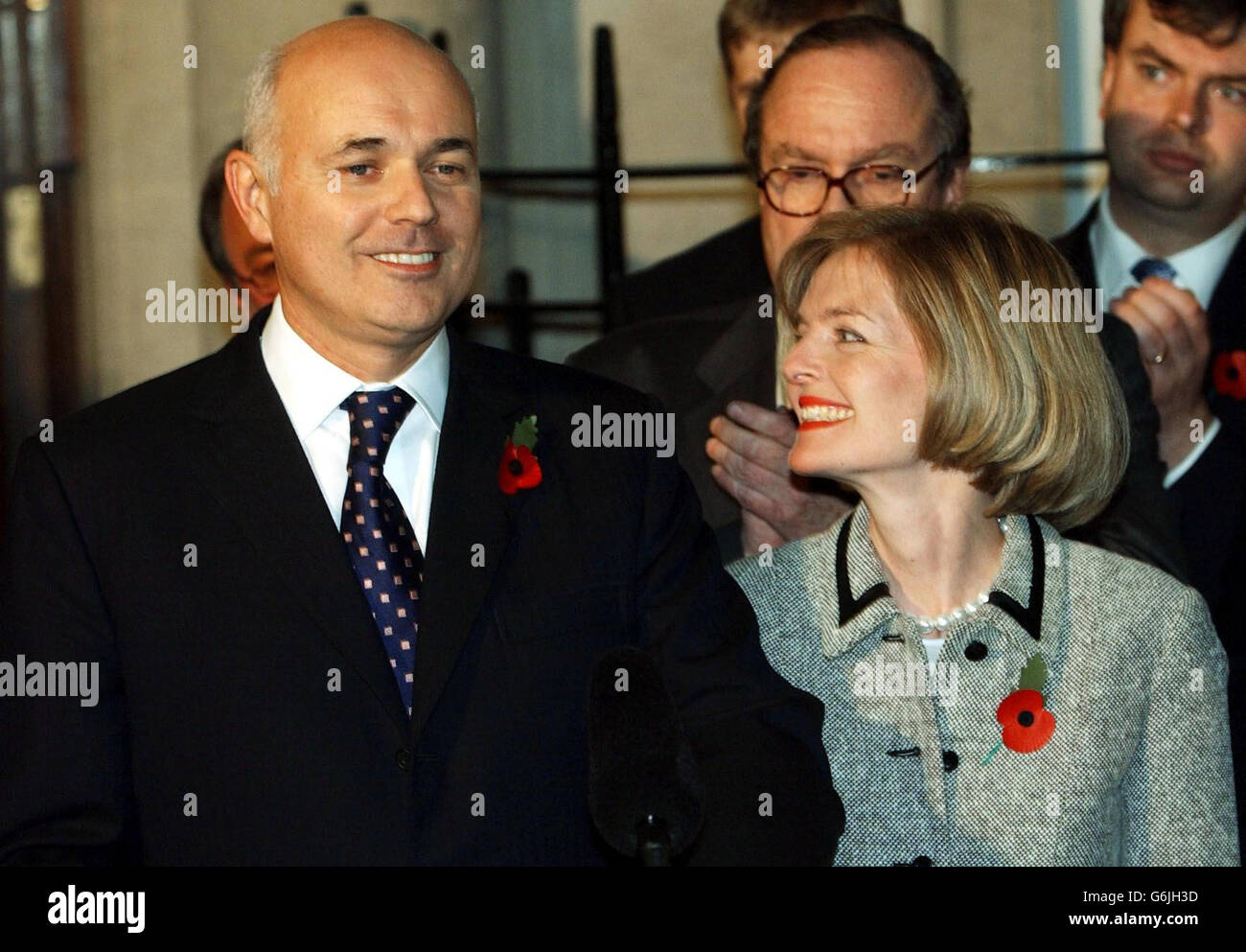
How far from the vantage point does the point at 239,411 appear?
2623 mm

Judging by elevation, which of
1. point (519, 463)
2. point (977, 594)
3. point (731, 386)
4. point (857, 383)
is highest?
point (731, 386)

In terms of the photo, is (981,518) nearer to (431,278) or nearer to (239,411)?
(431,278)

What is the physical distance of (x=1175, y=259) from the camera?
4195 millimetres

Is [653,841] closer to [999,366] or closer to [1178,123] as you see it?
[999,366]

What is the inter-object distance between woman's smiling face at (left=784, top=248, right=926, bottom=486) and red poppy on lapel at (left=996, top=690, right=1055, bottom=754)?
Result: 407 millimetres

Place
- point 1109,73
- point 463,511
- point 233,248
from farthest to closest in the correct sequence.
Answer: point 233,248
point 1109,73
point 463,511

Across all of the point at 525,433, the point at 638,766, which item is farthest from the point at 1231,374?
the point at 638,766

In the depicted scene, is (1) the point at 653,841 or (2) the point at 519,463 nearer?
(1) the point at 653,841

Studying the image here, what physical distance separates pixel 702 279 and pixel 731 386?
0.93 metres

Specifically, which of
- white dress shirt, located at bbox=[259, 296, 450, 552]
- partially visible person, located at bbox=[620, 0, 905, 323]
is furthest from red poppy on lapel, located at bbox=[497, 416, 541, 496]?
partially visible person, located at bbox=[620, 0, 905, 323]

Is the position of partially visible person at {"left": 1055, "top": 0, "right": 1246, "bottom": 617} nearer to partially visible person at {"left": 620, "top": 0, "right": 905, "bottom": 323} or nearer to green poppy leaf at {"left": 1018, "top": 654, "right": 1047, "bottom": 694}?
partially visible person at {"left": 620, "top": 0, "right": 905, "bottom": 323}

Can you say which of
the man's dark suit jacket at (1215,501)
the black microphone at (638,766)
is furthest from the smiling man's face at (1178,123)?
the black microphone at (638,766)

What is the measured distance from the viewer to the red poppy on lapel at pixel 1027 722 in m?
2.85
